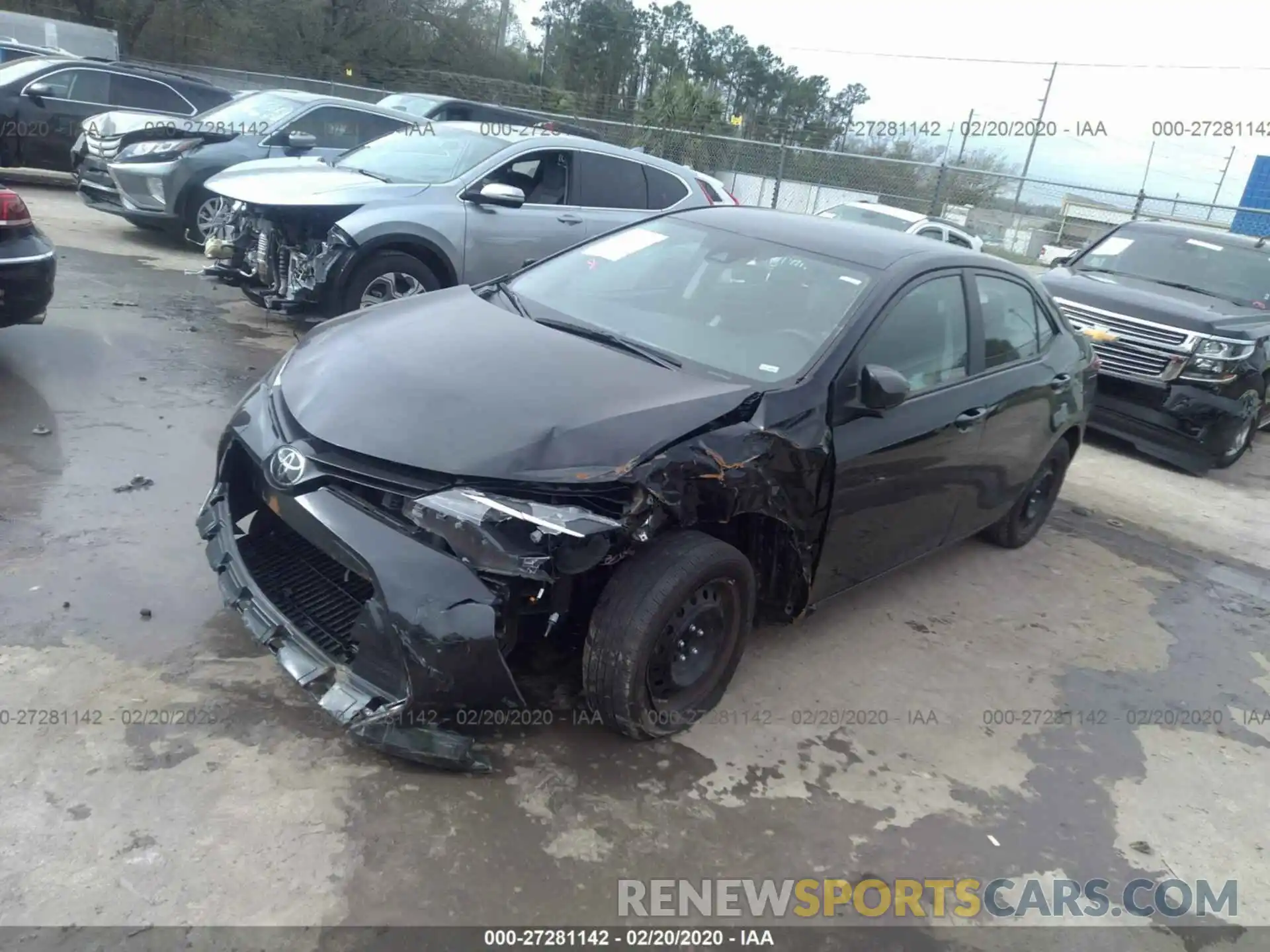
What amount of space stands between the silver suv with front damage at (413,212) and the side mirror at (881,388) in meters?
3.62

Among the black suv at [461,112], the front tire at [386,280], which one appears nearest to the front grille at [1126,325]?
the front tire at [386,280]

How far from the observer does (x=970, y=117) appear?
64.5ft

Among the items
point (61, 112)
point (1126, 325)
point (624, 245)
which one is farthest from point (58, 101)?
point (1126, 325)

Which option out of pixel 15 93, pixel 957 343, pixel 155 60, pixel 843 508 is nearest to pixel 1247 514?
pixel 957 343

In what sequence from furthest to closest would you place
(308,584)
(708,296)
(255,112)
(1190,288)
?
(255,112) < (1190,288) < (708,296) < (308,584)

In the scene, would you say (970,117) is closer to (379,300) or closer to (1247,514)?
(1247,514)

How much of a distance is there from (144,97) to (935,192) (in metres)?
12.5

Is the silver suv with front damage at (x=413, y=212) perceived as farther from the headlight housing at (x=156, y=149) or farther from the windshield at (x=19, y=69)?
the windshield at (x=19, y=69)

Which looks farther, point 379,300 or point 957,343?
point 379,300

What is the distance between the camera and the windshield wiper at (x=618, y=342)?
11.8ft

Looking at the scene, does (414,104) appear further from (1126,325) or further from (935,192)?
(1126,325)

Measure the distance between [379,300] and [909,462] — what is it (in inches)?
174

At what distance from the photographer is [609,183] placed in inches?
318

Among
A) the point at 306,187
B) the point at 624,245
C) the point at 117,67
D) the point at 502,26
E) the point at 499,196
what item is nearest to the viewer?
the point at 624,245
